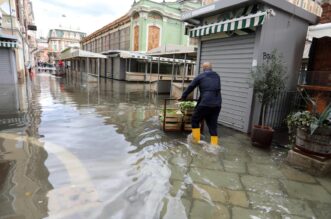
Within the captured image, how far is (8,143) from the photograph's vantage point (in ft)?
13.9

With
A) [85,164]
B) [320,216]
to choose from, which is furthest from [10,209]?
[320,216]

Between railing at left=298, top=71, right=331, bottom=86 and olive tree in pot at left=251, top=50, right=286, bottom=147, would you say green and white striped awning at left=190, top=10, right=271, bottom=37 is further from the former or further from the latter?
railing at left=298, top=71, right=331, bottom=86

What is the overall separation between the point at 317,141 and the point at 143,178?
2735 mm

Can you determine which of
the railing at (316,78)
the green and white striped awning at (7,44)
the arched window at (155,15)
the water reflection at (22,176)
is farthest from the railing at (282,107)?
the arched window at (155,15)

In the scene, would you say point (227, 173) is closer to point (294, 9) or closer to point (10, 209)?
point (10, 209)

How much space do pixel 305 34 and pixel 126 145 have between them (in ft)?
18.1

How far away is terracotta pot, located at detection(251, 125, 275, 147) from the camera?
4457 mm

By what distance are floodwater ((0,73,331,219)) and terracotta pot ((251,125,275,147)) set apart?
0.67 ft

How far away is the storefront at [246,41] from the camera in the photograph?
5008 millimetres

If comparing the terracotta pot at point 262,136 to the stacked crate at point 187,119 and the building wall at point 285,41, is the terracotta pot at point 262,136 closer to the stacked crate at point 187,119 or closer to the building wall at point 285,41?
the building wall at point 285,41

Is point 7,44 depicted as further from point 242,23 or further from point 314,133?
point 314,133

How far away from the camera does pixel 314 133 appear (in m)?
3.41

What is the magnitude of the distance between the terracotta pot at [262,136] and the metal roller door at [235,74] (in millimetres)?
849

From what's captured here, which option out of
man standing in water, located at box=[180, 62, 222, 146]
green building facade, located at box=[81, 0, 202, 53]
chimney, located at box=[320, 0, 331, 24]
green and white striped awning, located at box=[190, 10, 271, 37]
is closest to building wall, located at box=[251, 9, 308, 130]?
green and white striped awning, located at box=[190, 10, 271, 37]
